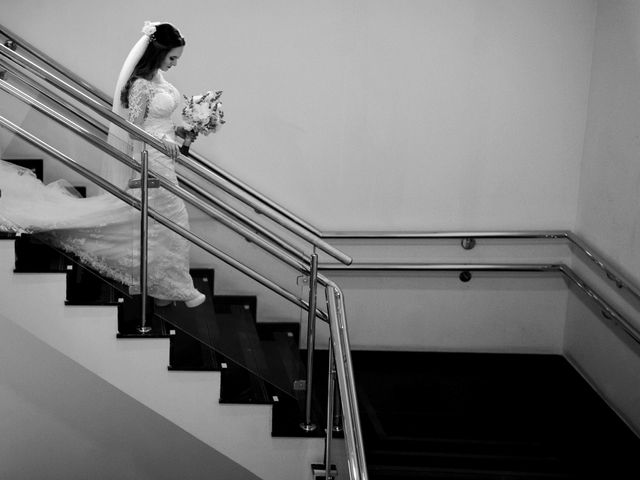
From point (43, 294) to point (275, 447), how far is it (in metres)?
1.41

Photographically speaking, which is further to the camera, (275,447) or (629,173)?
(629,173)

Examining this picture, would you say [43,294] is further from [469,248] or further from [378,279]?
[469,248]

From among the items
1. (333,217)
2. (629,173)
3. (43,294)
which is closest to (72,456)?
(43,294)

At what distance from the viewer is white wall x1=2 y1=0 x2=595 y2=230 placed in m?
5.60

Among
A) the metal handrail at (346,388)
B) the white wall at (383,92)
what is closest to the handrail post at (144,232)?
the metal handrail at (346,388)

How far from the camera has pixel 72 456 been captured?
5.69m

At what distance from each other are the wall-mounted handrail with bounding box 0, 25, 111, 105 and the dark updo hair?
1022mm

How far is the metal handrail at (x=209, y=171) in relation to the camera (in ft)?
13.9

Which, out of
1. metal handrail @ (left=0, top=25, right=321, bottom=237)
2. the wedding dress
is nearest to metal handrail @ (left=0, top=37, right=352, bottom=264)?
metal handrail @ (left=0, top=25, right=321, bottom=237)

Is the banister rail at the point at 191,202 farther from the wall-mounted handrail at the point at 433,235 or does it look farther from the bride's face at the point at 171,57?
the wall-mounted handrail at the point at 433,235

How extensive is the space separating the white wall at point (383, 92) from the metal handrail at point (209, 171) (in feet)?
0.67

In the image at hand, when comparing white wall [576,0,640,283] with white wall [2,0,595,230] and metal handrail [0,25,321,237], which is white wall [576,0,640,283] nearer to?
white wall [2,0,595,230]

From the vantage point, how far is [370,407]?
5352 millimetres

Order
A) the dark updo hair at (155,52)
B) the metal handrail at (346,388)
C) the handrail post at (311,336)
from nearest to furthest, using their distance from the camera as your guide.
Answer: the metal handrail at (346,388) < the handrail post at (311,336) < the dark updo hair at (155,52)
